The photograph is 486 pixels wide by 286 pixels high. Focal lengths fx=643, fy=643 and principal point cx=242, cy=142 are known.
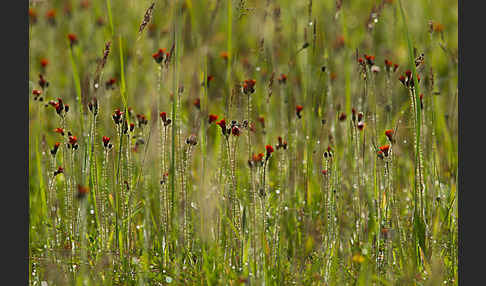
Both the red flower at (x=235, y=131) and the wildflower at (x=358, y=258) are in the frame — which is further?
the red flower at (x=235, y=131)

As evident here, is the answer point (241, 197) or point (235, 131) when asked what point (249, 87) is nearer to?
point (235, 131)

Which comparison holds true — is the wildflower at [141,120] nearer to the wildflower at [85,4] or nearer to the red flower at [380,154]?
the red flower at [380,154]

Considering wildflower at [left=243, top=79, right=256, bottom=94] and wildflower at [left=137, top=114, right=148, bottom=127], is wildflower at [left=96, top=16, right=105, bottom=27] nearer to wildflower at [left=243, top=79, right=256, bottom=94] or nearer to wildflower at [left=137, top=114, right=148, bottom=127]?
wildflower at [left=137, top=114, right=148, bottom=127]

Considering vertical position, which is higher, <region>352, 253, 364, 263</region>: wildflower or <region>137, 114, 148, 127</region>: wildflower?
<region>137, 114, 148, 127</region>: wildflower

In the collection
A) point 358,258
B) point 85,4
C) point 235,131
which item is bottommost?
point 358,258

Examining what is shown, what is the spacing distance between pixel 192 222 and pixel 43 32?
2320 millimetres

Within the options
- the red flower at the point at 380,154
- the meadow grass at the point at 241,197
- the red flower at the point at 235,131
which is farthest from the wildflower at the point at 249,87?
the red flower at the point at 380,154

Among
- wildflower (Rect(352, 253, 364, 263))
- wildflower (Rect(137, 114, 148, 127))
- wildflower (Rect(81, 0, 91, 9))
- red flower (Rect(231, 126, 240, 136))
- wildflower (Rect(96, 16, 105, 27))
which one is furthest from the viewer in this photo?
wildflower (Rect(81, 0, 91, 9))

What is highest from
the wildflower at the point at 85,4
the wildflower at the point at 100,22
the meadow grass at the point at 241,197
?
the wildflower at the point at 85,4

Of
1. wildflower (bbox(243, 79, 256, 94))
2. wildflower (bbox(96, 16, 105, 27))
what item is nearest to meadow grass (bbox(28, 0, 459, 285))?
wildflower (bbox(243, 79, 256, 94))

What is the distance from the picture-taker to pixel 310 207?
2.53 m

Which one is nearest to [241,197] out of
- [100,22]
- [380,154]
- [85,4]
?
[380,154]

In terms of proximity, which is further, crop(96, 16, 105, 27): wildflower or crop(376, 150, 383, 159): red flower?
crop(96, 16, 105, 27): wildflower

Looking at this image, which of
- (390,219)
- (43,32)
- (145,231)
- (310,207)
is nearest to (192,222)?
(145,231)
